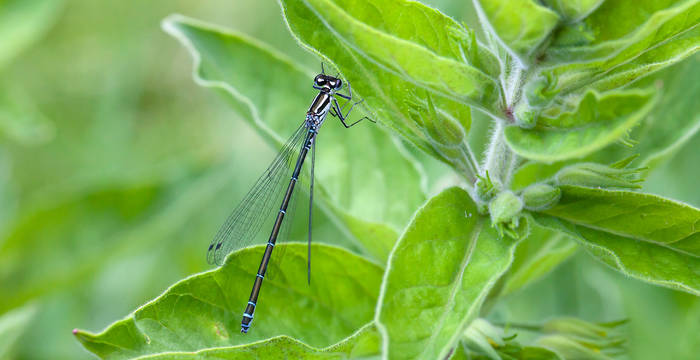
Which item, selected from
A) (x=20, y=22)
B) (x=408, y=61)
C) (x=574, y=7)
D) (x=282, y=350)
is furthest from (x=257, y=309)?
(x=20, y=22)

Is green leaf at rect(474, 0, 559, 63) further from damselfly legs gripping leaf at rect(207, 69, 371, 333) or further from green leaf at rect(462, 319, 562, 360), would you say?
damselfly legs gripping leaf at rect(207, 69, 371, 333)

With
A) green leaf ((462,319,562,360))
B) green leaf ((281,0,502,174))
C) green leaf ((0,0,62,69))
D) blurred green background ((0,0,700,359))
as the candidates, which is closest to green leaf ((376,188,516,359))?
green leaf ((281,0,502,174))

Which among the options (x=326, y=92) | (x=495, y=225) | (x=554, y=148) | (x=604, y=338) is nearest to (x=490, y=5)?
(x=554, y=148)

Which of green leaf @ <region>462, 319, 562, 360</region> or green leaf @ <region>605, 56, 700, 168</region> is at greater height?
green leaf @ <region>605, 56, 700, 168</region>

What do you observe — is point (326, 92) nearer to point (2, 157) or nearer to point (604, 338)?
point (604, 338)

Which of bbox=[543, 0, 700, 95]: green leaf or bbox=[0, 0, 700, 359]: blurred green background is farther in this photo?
bbox=[0, 0, 700, 359]: blurred green background

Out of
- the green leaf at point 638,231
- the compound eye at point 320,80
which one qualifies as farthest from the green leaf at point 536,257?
the compound eye at point 320,80

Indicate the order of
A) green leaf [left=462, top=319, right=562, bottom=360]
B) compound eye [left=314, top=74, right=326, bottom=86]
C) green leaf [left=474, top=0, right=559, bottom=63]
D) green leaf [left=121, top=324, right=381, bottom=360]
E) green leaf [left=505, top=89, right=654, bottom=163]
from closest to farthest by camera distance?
green leaf [left=505, top=89, right=654, bottom=163] < green leaf [left=474, top=0, right=559, bottom=63] < green leaf [left=121, top=324, right=381, bottom=360] < green leaf [left=462, top=319, right=562, bottom=360] < compound eye [left=314, top=74, right=326, bottom=86]

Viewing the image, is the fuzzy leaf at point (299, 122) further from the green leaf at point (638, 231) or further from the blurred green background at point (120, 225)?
the green leaf at point (638, 231)
